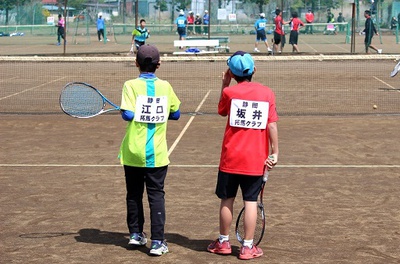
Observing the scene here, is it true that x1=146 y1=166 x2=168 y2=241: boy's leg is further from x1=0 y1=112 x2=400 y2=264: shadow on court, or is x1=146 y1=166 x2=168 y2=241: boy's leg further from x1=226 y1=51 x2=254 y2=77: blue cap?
x1=226 y1=51 x2=254 y2=77: blue cap

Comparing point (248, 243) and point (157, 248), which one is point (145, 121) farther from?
point (248, 243)

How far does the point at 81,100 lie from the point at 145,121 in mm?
1299

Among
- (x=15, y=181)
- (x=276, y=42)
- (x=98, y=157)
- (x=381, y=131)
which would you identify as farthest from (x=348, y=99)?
(x=276, y=42)

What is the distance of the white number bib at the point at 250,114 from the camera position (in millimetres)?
6410

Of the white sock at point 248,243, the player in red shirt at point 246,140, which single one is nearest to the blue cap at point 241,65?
the player in red shirt at point 246,140

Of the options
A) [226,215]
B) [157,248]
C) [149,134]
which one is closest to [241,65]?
[149,134]

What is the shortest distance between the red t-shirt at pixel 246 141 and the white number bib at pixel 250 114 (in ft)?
0.05

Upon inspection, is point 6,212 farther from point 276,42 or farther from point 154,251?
point 276,42

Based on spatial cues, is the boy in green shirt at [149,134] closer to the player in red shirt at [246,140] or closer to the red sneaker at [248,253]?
the player in red shirt at [246,140]

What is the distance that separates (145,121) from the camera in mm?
6617

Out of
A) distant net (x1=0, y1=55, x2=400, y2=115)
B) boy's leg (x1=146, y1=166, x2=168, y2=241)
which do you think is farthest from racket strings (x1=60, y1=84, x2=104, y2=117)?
distant net (x1=0, y1=55, x2=400, y2=115)

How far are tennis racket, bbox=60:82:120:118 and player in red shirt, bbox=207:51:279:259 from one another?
5.03 ft

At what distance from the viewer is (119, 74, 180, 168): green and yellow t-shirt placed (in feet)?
21.6

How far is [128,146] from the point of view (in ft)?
21.8
